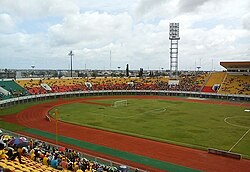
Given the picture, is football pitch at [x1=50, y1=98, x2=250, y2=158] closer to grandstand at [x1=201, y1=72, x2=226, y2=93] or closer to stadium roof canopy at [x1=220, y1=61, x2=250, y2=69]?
grandstand at [x1=201, y1=72, x2=226, y2=93]

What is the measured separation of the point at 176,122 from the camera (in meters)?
35.8

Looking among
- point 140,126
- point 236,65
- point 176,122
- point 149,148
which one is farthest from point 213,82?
point 149,148

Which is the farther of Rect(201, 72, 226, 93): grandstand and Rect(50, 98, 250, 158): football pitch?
Rect(201, 72, 226, 93): grandstand

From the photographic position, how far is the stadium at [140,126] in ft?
73.2

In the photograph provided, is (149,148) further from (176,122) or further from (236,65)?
(236,65)

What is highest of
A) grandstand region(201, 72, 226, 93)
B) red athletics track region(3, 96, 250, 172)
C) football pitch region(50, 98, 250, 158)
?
grandstand region(201, 72, 226, 93)

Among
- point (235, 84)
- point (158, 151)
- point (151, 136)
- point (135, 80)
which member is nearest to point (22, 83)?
point (135, 80)

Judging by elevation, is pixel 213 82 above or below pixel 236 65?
below

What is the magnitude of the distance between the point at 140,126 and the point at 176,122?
5.76 metres

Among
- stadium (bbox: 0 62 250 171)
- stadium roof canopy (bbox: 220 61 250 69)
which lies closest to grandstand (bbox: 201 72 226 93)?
stadium (bbox: 0 62 250 171)

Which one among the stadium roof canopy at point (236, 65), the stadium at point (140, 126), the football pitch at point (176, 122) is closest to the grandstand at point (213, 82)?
the stadium at point (140, 126)

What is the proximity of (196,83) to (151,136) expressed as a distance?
4720cm

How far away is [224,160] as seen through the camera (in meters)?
22.1

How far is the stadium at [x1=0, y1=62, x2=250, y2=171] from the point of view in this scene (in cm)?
2230
